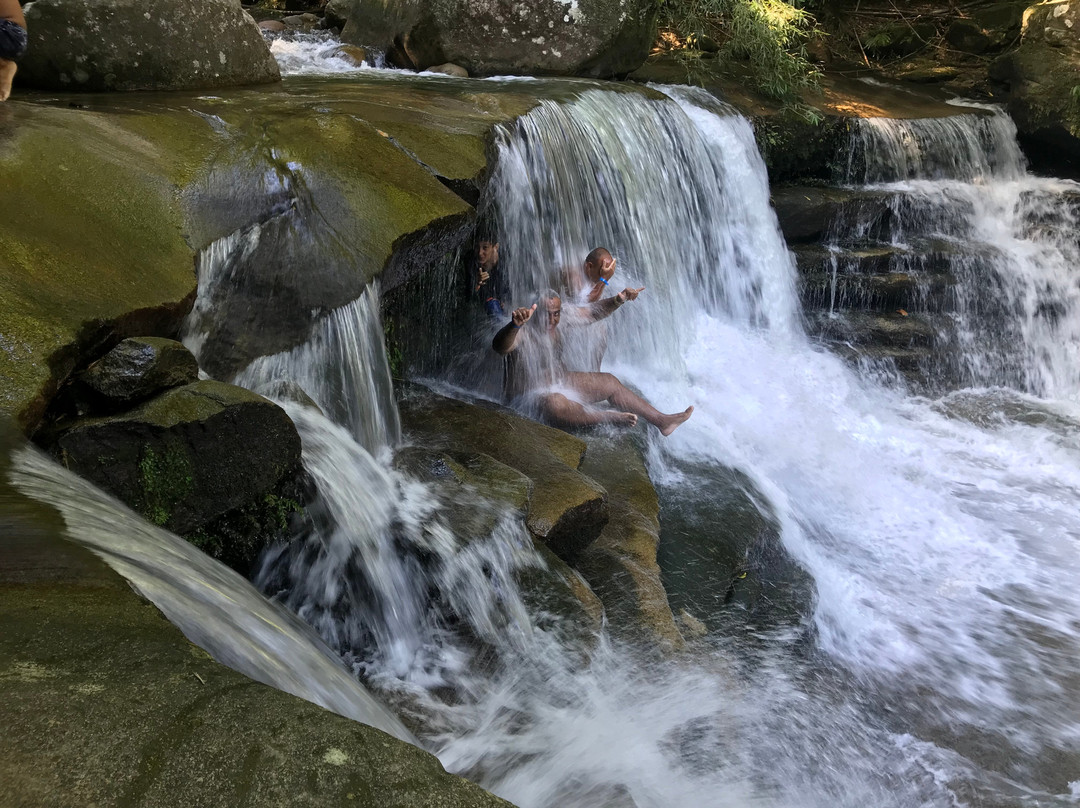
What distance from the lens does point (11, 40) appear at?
4.48 meters

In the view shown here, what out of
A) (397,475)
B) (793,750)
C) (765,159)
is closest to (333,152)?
(397,475)

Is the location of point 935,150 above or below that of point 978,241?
above

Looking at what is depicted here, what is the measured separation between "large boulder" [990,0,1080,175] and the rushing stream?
1.01 meters

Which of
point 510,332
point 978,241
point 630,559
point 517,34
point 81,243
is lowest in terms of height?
point 630,559

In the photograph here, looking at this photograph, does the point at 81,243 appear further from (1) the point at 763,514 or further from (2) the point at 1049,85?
(2) the point at 1049,85

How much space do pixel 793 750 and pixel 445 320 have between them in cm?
348

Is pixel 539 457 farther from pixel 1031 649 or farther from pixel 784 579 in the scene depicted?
pixel 1031 649

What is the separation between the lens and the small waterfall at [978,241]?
8258mm

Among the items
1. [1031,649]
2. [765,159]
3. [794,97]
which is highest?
[794,97]

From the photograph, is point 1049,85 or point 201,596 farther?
point 1049,85

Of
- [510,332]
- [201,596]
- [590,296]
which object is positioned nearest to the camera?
[201,596]

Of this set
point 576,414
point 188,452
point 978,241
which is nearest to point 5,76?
point 188,452

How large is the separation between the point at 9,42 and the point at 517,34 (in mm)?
5029

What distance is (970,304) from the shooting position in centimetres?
847
